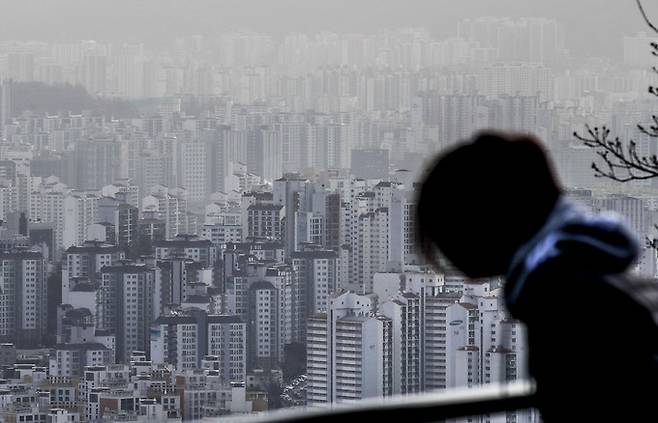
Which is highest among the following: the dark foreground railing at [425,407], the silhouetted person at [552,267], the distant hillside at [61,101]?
the distant hillside at [61,101]

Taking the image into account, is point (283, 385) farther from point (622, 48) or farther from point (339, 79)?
point (339, 79)

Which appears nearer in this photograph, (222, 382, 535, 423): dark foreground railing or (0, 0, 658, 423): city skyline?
(222, 382, 535, 423): dark foreground railing

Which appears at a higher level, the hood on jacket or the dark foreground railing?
the hood on jacket

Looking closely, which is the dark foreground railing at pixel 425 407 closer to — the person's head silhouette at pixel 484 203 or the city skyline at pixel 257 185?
the person's head silhouette at pixel 484 203

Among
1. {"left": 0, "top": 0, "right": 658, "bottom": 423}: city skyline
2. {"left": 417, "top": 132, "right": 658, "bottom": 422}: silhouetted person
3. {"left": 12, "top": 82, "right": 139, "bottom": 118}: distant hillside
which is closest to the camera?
{"left": 417, "top": 132, "right": 658, "bottom": 422}: silhouetted person

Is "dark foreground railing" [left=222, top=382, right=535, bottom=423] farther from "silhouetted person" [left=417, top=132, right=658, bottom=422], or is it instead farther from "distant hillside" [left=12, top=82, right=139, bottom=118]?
"distant hillside" [left=12, top=82, right=139, bottom=118]

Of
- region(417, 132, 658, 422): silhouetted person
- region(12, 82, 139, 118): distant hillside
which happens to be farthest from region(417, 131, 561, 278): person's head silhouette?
region(12, 82, 139, 118): distant hillside

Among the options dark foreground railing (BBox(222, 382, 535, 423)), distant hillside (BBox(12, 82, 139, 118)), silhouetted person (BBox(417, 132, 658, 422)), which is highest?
distant hillside (BBox(12, 82, 139, 118))

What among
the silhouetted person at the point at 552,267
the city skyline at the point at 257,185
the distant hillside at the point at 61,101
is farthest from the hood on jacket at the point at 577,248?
the distant hillside at the point at 61,101
